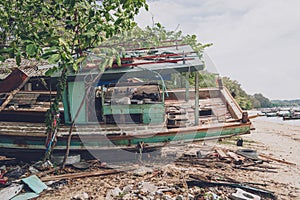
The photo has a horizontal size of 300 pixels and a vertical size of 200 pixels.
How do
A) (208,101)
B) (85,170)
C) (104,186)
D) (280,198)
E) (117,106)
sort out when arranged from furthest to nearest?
(208,101) < (117,106) < (85,170) < (104,186) < (280,198)

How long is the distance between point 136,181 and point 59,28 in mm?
4213

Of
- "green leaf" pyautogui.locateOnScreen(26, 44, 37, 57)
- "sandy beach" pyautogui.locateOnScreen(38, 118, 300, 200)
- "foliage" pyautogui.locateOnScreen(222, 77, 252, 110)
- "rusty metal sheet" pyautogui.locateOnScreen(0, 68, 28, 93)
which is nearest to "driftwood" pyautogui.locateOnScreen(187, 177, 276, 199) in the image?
"sandy beach" pyautogui.locateOnScreen(38, 118, 300, 200)

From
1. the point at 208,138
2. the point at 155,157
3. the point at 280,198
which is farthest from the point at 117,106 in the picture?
the point at 280,198

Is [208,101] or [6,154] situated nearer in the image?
[6,154]

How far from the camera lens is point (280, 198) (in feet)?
17.6

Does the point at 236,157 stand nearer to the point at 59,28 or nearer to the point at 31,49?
the point at 59,28

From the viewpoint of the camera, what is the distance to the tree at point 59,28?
3.69 m

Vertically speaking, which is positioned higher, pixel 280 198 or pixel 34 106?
pixel 34 106

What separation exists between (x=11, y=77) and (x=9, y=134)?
177 centimetres

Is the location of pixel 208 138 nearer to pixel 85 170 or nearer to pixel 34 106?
pixel 85 170

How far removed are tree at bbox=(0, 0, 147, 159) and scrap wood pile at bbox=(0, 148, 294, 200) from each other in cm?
307

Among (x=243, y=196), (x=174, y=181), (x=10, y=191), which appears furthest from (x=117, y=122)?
(x=243, y=196)

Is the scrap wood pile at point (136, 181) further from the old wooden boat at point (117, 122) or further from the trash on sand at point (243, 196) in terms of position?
the old wooden boat at point (117, 122)

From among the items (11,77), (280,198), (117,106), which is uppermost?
(11,77)
